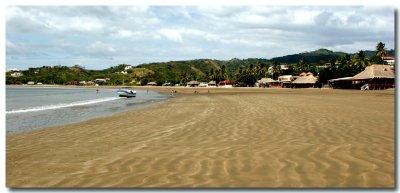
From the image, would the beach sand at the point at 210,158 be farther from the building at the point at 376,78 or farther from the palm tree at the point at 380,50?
the palm tree at the point at 380,50

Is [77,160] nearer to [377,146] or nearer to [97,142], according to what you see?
[97,142]

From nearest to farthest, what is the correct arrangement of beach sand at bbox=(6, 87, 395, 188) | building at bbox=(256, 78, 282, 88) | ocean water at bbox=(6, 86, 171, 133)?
beach sand at bbox=(6, 87, 395, 188) < ocean water at bbox=(6, 86, 171, 133) < building at bbox=(256, 78, 282, 88)

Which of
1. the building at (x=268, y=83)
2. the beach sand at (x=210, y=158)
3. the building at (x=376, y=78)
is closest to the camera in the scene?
the beach sand at (x=210, y=158)

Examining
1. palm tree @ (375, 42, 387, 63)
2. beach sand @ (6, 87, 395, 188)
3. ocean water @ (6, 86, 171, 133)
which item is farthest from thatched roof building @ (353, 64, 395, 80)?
beach sand @ (6, 87, 395, 188)

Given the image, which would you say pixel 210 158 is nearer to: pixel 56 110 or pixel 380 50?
pixel 56 110

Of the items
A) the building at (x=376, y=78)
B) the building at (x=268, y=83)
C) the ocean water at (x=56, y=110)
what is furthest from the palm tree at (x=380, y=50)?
the ocean water at (x=56, y=110)

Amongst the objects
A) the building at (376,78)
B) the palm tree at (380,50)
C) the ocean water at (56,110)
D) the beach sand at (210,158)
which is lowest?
the ocean water at (56,110)

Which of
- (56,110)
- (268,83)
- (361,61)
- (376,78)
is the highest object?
(361,61)

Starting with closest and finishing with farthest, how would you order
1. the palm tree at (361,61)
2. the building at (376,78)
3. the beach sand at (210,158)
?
the beach sand at (210,158)
the building at (376,78)
the palm tree at (361,61)

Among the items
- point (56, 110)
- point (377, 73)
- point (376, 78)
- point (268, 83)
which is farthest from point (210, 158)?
point (268, 83)

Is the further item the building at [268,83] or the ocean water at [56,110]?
the building at [268,83]

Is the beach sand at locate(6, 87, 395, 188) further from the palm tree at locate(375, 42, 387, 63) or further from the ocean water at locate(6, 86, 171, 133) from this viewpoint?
the palm tree at locate(375, 42, 387, 63)

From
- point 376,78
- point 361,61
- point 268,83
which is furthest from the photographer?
point 268,83

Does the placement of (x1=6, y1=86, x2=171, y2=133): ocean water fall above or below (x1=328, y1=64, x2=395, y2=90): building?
below
